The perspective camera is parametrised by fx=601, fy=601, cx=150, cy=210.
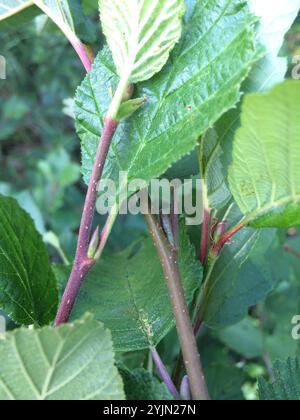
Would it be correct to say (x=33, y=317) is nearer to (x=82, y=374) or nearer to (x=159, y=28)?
(x=82, y=374)

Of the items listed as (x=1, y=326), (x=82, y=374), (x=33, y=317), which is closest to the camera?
(x=82, y=374)

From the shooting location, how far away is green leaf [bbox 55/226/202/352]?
52 centimetres

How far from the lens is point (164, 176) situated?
54 centimetres

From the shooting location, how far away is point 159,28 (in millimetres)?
455

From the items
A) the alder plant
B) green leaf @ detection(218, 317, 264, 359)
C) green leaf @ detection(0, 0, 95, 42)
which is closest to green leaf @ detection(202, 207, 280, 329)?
the alder plant

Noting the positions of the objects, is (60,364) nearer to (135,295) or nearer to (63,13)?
(135,295)

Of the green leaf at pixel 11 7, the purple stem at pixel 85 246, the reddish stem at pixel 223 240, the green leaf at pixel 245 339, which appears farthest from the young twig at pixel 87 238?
the green leaf at pixel 245 339

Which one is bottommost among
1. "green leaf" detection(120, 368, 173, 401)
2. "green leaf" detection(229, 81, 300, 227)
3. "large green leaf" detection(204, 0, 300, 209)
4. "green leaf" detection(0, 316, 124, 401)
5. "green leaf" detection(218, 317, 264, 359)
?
"green leaf" detection(218, 317, 264, 359)

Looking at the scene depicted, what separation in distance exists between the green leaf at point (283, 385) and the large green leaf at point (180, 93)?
0.65 feet

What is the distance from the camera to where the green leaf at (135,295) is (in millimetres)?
519

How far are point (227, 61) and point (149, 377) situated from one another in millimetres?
229

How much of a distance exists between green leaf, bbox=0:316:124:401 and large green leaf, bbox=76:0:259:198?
4.8 inches

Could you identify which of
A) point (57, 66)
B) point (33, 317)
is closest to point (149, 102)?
point (33, 317)

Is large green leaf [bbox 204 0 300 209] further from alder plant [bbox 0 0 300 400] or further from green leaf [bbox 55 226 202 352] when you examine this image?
green leaf [bbox 55 226 202 352]
